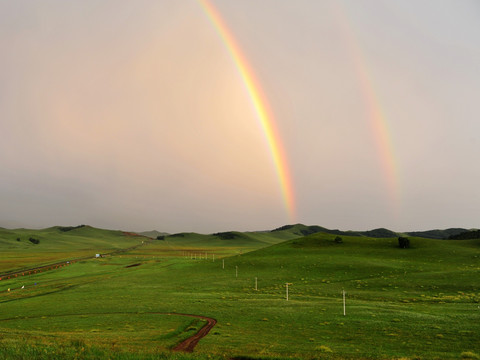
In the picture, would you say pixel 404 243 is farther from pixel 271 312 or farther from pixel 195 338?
pixel 195 338

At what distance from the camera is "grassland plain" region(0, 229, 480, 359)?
23734mm

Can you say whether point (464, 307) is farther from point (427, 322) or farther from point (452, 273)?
point (452, 273)

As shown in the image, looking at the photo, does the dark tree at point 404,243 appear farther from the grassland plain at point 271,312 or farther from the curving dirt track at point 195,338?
the curving dirt track at point 195,338

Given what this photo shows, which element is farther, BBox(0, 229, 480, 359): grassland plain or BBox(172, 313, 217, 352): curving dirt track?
BBox(172, 313, 217, 352): curving dirt track

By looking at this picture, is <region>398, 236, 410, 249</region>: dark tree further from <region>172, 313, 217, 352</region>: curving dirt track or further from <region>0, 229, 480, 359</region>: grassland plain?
<region>172, 313, 217, 352</region>: curving dirt track

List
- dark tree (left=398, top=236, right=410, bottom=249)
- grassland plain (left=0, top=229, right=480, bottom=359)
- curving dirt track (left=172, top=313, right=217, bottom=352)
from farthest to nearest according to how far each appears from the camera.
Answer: dark tree (left=398, top=236, right=410, bottom=249), curving dirt track (left=172, top=313, right=217, bottom=352), grassland plain (left=0, top=229, right=480, bottom=359)

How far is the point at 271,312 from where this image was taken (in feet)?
132

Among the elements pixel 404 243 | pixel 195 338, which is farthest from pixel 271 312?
pixel 404 243

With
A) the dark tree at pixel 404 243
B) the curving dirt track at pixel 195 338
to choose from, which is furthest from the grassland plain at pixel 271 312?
the dark tree at pixel 404 243

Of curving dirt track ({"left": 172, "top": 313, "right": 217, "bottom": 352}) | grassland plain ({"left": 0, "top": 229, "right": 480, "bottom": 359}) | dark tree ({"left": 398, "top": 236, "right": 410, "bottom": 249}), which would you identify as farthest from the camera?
dark tree ({"left": 398, "top": 236, "right": 410, "bottom": 249})

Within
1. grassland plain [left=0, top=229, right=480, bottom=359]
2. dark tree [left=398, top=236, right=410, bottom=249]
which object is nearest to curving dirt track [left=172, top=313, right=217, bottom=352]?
grassland plain [left=0, top=229, right=480, bottom=359]

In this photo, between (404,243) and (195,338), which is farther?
(404,243)

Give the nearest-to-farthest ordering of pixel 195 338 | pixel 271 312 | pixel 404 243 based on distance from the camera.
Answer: pixel 195 338, pixel 271 312, pixel 404 243

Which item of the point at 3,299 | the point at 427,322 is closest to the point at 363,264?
the point at 427,322
